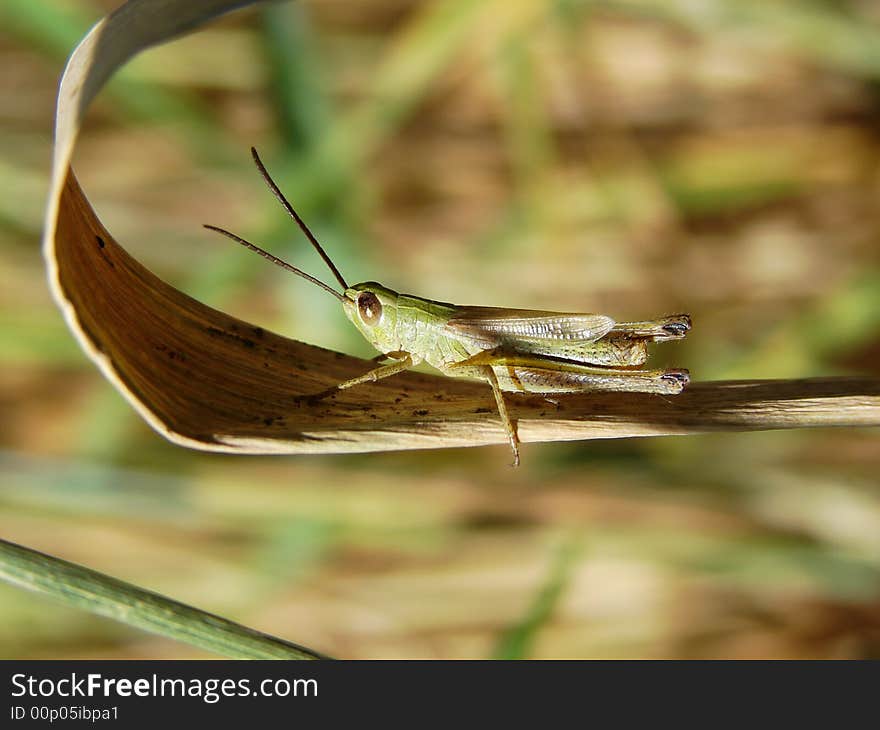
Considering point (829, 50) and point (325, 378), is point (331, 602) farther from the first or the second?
point (829, 50)

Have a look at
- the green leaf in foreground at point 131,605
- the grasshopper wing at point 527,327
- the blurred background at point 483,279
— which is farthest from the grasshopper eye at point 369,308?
the green leaf in foreground at point 131,605

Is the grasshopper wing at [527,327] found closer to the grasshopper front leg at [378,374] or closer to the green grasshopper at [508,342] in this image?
the green grasshopper at [508,342]

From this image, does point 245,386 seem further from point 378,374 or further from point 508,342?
point 508,342

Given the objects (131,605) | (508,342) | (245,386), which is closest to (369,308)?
(508,342)

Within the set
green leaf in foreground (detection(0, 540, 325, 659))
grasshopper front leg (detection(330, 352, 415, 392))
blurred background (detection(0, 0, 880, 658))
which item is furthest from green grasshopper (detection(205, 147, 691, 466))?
blurred background (detection(0, 0, 880, 658))

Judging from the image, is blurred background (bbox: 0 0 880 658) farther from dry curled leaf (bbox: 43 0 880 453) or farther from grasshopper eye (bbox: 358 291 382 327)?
dry curled leaf (bbox: 43 0 880 453)

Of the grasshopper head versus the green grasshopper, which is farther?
the grasshopper head
